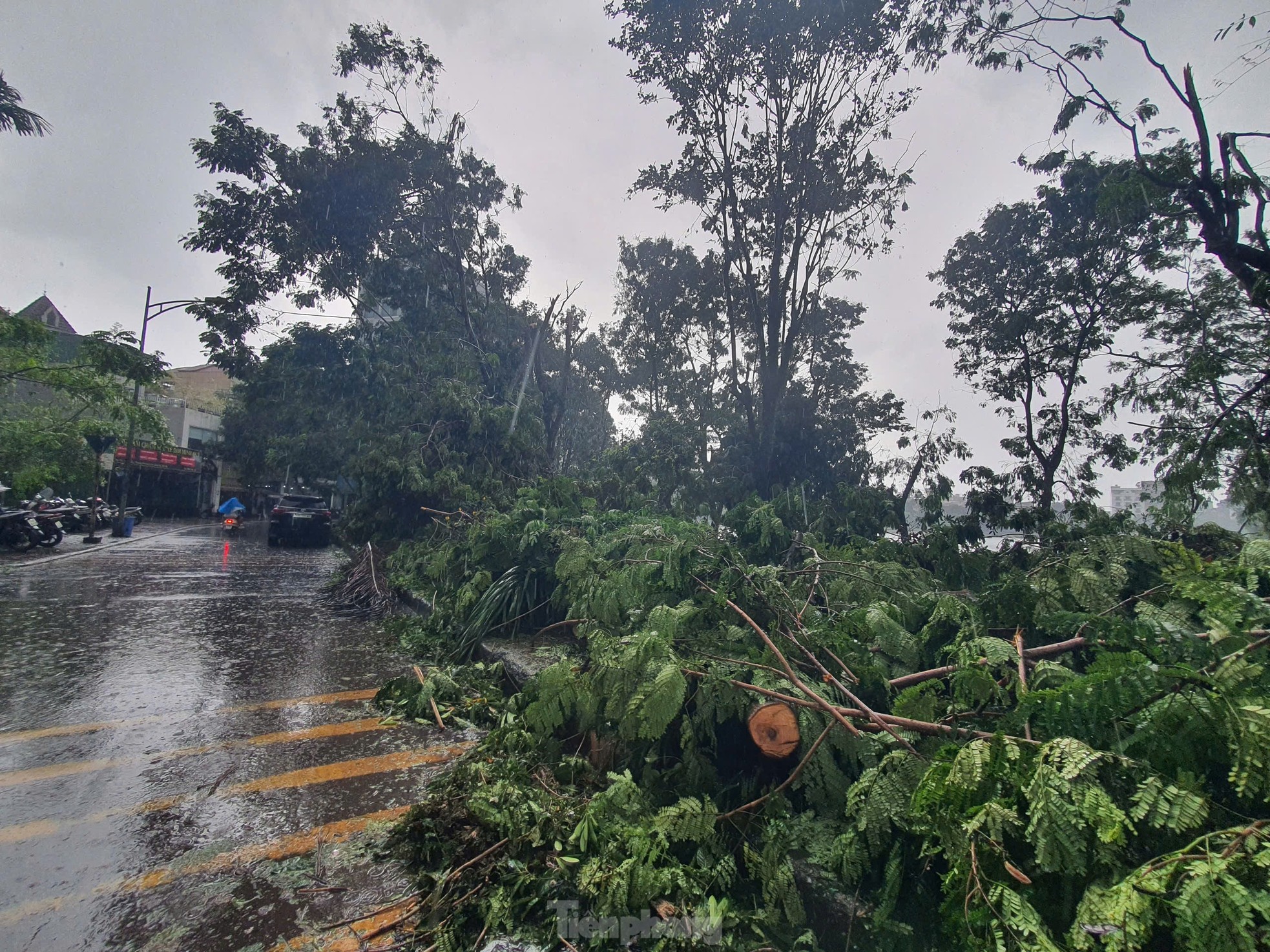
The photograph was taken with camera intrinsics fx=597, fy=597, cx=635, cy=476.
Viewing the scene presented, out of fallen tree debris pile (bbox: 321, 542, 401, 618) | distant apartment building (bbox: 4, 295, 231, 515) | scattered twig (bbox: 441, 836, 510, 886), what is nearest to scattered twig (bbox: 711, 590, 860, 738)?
scattered twig (bbox: 441, 836, 510, 886)

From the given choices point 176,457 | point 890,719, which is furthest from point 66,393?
point 176,457

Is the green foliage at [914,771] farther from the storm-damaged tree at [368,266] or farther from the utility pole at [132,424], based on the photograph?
the utility pole at [132,424]

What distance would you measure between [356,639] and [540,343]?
32.2ft

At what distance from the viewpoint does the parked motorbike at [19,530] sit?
38.0 feet

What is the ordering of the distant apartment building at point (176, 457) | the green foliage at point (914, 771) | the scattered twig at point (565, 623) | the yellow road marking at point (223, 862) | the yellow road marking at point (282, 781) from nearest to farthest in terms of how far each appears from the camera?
the green foliage at point (914, 771) < the yellow road marking at point (223, 862) < the yellow road marking at point (282, 781) < the scattered twig at point (565, 623) < the distant apartment building at point (176, 457)

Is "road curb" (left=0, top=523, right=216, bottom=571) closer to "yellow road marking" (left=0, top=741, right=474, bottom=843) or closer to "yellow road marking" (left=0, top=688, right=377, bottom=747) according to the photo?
"yellow road marking" (left=0, top=688, right=377, bottom=747)

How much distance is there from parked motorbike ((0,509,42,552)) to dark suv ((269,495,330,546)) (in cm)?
543

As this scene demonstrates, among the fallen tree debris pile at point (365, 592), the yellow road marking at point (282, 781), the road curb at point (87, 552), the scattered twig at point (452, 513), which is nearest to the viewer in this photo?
the yellow road marking at point (282, 781)

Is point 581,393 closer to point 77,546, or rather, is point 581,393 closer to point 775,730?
point 77,546

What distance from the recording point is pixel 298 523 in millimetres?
17328

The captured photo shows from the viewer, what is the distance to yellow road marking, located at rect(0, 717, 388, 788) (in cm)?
304

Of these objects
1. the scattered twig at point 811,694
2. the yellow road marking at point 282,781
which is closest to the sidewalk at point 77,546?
the yellow road marking at point 282,781

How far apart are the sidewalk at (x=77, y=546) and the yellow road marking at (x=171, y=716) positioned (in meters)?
9.06

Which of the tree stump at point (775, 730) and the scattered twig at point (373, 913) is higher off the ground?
the tree stump at point (775, 730)
